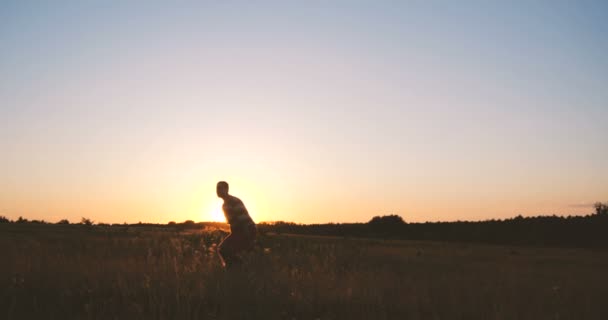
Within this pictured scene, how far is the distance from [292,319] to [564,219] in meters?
40.0

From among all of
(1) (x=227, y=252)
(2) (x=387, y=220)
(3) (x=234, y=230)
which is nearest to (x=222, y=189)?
(3) (x=234, y=230)

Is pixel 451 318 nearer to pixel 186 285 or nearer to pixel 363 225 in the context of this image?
pixel 186 285

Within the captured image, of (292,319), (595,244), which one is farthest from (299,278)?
(595,244)

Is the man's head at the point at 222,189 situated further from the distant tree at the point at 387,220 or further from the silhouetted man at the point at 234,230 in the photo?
the distant tree at the point at 387,220

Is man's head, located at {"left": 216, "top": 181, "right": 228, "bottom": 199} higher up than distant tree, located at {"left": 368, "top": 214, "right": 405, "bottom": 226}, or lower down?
lower down

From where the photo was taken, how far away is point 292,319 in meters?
6.14

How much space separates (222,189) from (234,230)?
689 mm

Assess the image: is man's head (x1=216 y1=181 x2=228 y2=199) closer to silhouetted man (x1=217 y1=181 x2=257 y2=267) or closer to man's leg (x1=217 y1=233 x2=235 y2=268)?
silhouetted man (x1=217 y1=181 x2=257 y2=267)

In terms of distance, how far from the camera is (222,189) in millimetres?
9117

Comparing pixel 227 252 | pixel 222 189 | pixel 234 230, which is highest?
pixel 222 189

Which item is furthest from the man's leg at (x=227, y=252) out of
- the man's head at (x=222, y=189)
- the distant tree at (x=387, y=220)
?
the distant tree at (x=387, y=220)

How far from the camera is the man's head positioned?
358 inches

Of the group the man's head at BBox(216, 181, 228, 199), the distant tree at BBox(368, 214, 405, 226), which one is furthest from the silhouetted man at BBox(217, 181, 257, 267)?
the distant tree at BBox(368, 214, 405, 226)

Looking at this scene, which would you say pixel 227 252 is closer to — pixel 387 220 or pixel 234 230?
pixel 234 230
